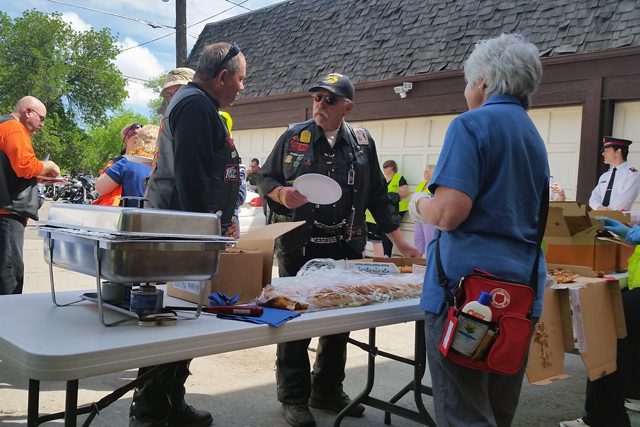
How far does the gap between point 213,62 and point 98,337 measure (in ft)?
4.95

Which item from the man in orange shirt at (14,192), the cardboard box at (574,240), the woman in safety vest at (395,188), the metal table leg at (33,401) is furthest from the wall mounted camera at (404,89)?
the metal table leg at (33,401)

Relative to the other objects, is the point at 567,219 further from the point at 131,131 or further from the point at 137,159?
the point at 131,131

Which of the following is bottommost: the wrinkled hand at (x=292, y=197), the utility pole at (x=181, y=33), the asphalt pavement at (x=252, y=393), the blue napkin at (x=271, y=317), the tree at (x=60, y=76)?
the asphalt pavement at (x=252, y=393)

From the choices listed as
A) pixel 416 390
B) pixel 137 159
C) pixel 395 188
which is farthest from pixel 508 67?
pixel 395 188

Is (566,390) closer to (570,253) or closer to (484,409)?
(570,253)

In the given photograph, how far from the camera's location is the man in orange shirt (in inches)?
155

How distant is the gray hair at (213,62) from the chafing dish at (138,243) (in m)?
1.00

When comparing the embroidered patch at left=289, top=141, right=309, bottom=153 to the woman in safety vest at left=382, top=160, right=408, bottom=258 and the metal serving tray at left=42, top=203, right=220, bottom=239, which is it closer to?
the metal serving tray at left=42, top=203, right=220, bottom=239

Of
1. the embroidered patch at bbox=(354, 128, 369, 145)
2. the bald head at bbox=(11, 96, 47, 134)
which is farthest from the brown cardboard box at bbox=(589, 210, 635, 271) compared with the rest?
the bald head at bbox=(11, 96, 47, 134)

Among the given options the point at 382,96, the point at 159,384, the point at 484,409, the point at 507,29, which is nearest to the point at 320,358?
the point at 159,384

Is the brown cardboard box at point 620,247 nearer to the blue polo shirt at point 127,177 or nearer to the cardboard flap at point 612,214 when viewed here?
the cardboard flap at point 612,214

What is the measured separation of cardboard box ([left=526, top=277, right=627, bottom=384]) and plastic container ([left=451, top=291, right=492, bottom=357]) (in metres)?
0.86

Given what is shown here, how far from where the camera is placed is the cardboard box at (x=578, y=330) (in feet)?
8.97

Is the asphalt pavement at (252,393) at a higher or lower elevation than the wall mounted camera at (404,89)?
lower
